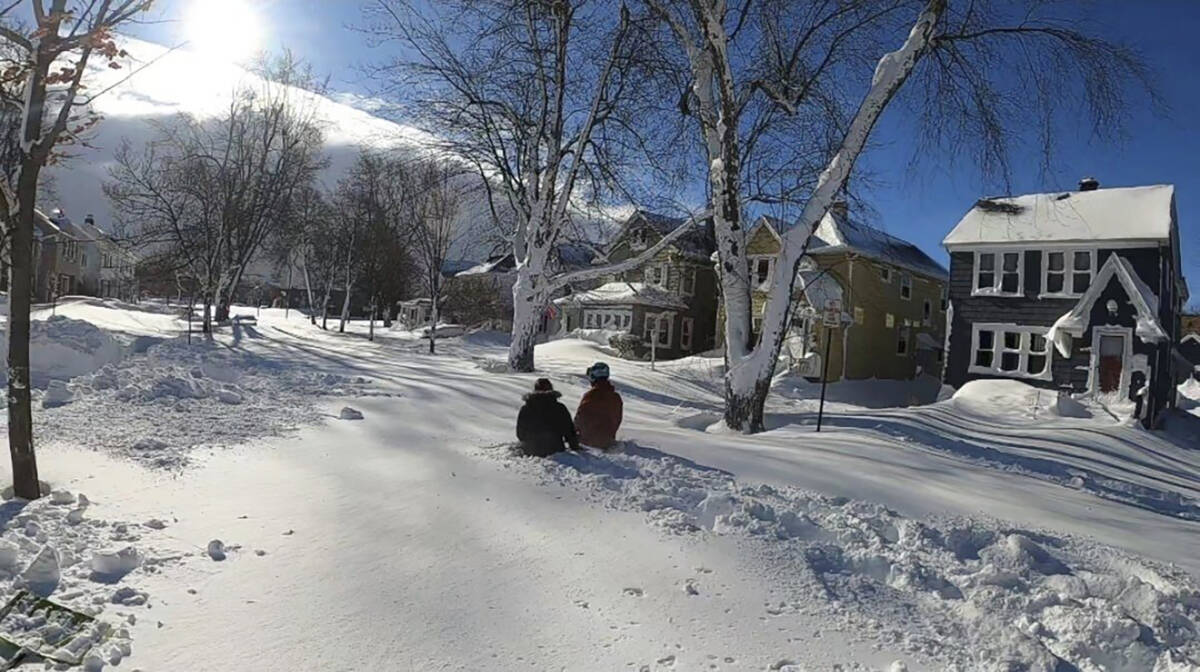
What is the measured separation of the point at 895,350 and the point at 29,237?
35218mm

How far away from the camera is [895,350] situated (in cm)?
3609

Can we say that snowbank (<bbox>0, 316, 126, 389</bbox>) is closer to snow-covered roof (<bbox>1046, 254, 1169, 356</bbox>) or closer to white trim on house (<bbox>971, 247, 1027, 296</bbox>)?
snow-covered roof (<bbox>1046, 254, 1169, 356</bbox>)

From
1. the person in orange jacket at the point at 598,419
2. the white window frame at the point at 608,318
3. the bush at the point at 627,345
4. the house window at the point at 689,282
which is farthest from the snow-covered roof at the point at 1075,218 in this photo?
the person in orange jacket at the point at 598,419

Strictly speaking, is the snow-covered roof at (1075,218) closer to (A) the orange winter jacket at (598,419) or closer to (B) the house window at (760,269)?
(B) the house window at (760,269)

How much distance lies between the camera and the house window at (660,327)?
39.1 m

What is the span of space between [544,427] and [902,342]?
108ft

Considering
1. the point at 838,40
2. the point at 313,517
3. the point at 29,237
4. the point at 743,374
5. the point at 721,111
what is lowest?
the point at 313,517

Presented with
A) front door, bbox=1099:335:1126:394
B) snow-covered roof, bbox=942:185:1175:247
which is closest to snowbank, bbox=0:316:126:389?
snow-covered roof, bbox=942:185:1175:247

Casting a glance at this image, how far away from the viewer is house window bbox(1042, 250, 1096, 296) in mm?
25953

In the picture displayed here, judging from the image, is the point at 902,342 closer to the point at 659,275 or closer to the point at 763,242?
the point at 763,242

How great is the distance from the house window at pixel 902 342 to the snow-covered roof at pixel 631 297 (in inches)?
410

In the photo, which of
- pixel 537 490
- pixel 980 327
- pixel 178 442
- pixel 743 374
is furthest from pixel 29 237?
pixel 980 327

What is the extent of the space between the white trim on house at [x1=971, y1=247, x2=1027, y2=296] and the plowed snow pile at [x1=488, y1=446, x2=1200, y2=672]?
24327 millimetres

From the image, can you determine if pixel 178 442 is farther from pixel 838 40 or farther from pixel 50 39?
pixel 838 40
